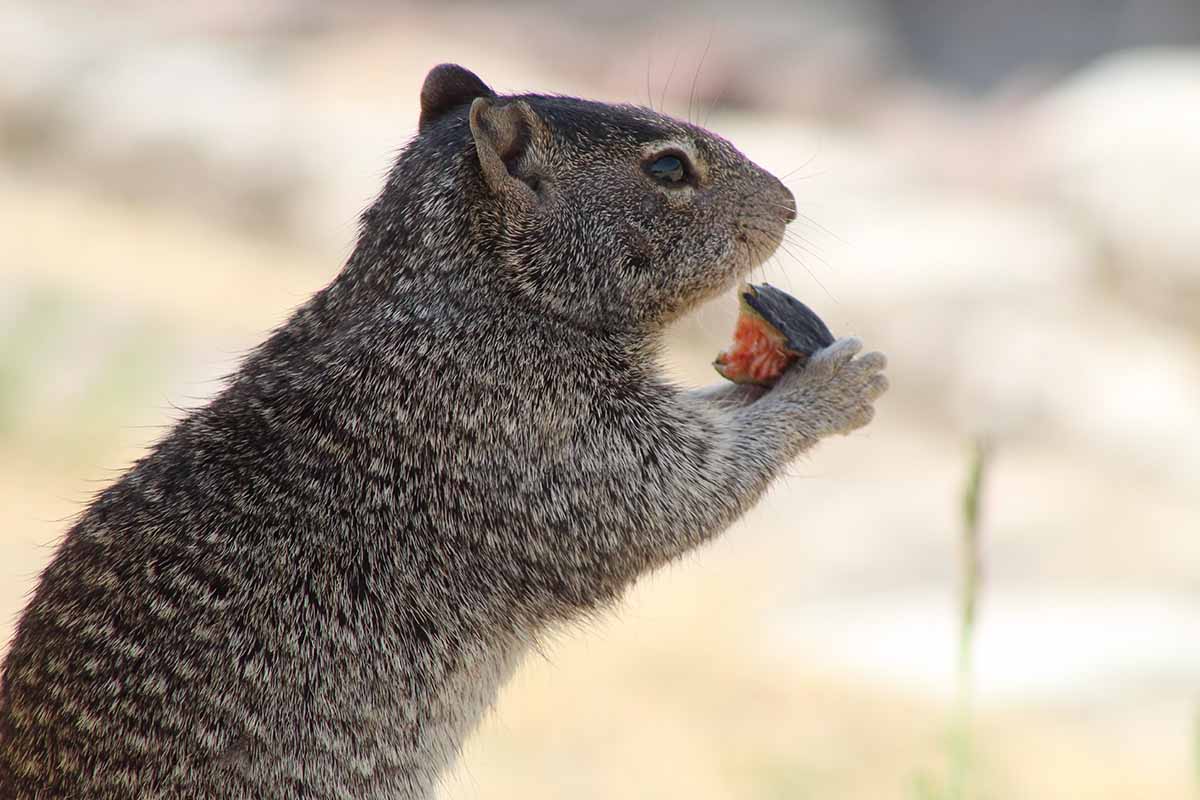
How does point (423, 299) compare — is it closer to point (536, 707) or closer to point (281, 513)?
point (281, 513)

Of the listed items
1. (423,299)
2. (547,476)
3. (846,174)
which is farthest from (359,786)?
(846,174)

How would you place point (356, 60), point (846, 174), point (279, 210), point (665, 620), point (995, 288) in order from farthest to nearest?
point (356, 60)
point (279, 210)
point (846, 174)
point (995, 288)
point (665, 620)

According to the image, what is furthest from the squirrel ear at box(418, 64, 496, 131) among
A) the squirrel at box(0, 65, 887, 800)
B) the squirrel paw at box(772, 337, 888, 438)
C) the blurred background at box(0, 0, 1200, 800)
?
the squirrel paw at box(772, 337, 888, 438)

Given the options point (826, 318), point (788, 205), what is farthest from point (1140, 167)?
point (788, 205)

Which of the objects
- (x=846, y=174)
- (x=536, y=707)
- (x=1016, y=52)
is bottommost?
(x=536, y=707)

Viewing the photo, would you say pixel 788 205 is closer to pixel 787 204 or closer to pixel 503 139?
pixel 787 204
